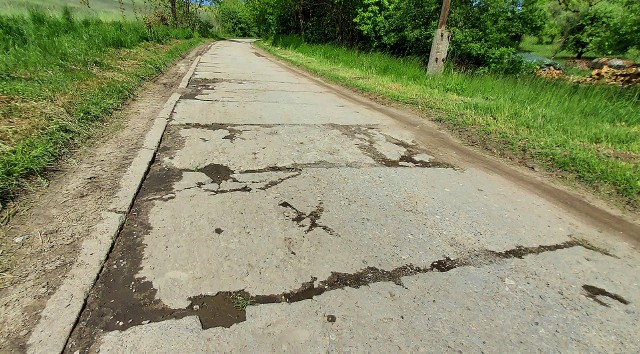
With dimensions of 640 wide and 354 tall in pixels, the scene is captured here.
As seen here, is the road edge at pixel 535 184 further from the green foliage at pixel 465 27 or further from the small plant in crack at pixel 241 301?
the green foliage at pixel 465 27

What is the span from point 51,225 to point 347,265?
1964mm

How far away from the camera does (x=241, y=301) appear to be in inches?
67.7

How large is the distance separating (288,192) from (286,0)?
69.5 ft

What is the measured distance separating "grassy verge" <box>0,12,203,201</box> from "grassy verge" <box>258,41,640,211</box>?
4.89m

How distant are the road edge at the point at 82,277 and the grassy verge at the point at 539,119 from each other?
164 inches

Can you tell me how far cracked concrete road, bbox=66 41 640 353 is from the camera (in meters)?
1.59

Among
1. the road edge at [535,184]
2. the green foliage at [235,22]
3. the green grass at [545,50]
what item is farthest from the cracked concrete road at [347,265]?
the green foliage at [235,22]

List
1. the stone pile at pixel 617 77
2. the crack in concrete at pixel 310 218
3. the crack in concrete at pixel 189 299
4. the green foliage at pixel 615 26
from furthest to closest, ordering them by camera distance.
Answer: the stone pile at pixel 617 77
the green foliage at pixel 615 26
the crack in concrete at pixel 310 218
the crack in concrete at pixel 189 299

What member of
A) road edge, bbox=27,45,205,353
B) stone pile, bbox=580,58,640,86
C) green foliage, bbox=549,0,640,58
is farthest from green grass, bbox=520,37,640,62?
road edge, bbox=27,45,205,353

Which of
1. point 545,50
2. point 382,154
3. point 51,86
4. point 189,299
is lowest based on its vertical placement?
point 189,299

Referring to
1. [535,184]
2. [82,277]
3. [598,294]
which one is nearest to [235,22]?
[535,184]

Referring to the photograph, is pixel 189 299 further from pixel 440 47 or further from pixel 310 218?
pixel 440 47

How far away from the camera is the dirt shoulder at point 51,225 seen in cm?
158

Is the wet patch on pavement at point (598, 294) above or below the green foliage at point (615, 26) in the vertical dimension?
below
